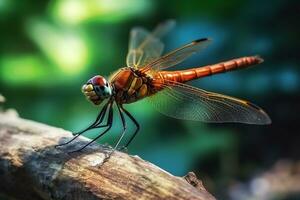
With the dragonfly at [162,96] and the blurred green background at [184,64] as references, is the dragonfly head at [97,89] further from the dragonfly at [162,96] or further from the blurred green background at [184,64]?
the blurred green background at [184,64]

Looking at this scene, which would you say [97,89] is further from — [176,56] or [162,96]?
[176,56]

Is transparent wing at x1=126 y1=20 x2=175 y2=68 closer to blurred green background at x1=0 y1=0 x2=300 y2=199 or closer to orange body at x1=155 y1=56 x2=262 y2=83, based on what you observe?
orange body at x1=155 y1=56 x2=262 y2=83

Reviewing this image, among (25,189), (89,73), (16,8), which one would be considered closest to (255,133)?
(89,73)

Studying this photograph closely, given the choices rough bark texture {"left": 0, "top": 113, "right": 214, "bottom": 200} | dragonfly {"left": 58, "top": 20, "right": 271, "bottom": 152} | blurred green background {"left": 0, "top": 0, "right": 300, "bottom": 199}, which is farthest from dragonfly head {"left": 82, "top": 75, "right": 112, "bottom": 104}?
blurred green background {"left": 0, "top": 0, "right": 300, "bottom": 199}

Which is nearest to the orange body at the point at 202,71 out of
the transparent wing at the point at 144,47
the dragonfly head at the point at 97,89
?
the transparent wing at the point at 144,47

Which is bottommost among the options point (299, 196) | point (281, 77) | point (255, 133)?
point (299, 196)

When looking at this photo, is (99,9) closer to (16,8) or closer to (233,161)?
(16,8)
